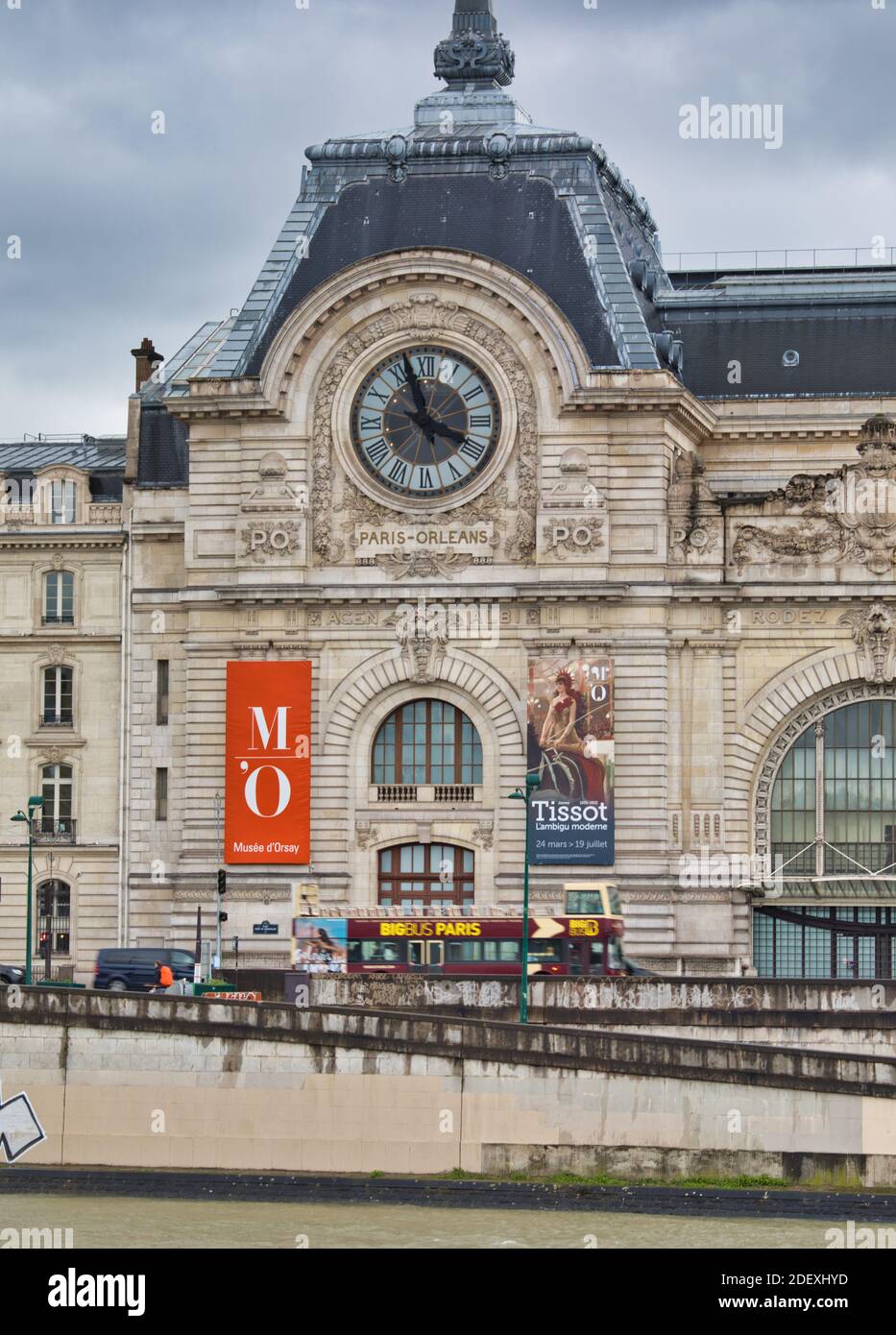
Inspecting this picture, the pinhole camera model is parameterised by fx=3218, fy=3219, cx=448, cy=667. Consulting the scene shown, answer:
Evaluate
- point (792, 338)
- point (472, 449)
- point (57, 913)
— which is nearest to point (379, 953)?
point (57, 913)

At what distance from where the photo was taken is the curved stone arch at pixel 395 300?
85562 millimetres

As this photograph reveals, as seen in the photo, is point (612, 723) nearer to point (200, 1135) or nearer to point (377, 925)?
point (377, 925)

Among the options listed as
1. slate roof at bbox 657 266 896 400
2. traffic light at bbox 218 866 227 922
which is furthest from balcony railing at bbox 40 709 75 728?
slate roof at bbox 657 266 896 400

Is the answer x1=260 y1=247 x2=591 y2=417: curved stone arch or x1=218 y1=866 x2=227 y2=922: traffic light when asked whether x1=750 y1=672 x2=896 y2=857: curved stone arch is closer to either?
x1=260 y1=247 x2=591 y2=417: curved stone arch

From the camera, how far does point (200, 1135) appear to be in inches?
2459

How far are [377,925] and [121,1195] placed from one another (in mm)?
17375

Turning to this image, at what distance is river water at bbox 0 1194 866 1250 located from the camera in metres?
54.9

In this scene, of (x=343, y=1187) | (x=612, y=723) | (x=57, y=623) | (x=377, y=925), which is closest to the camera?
(x=343, y=1187)

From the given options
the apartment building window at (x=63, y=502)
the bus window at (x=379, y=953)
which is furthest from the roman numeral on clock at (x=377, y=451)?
the bus window at (x=379, y=953)

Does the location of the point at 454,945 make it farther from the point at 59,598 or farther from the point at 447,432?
the point at 59,598

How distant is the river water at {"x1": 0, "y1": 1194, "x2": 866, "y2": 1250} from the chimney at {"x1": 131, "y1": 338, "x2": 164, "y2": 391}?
132 feet

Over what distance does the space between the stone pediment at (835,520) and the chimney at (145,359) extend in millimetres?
20662

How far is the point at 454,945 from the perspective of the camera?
7675cm
